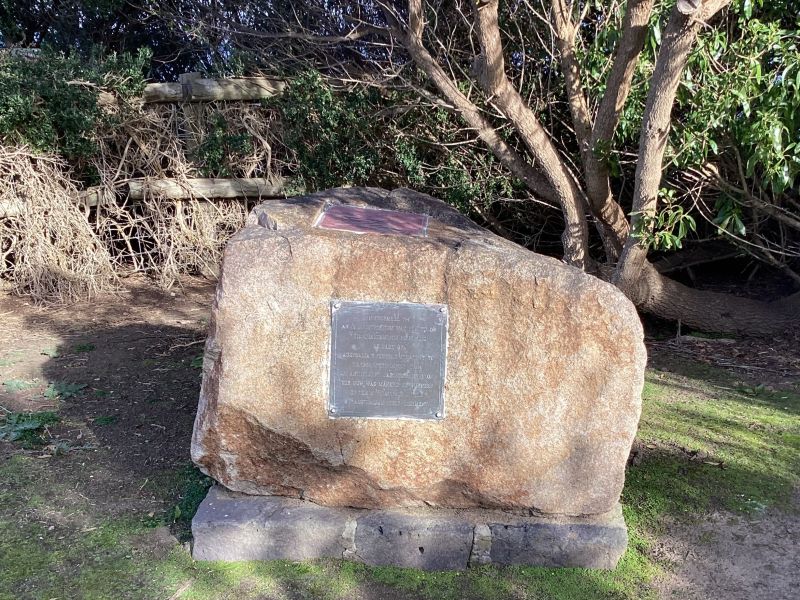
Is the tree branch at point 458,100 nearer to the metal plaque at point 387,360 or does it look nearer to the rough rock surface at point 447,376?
the rough rock surface at point 447,376

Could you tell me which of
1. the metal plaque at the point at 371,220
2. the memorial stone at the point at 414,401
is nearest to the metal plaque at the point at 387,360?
the memorial stone at the point at 414,401

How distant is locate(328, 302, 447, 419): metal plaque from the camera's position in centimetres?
268

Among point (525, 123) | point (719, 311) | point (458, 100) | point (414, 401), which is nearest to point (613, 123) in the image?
point (525, 123)

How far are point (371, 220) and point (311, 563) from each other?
4.88 feet

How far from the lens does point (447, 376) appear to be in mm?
2705

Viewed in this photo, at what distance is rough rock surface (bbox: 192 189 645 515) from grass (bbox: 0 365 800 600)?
1.00 ft

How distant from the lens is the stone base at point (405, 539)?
273 centimetres

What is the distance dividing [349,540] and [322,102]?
4.67 m

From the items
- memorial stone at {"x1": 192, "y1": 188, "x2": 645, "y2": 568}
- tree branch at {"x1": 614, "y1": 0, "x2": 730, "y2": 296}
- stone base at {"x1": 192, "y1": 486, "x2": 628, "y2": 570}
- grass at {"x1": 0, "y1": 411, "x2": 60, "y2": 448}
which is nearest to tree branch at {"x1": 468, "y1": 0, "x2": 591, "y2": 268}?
tree branch at {"x1": 614, "y1": 0, "x2": 730, "y2": 296}

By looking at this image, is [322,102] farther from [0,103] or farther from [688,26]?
[688,26]

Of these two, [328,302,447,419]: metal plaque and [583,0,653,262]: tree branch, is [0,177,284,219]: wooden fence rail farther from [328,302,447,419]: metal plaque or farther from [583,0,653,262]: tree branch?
[328,302,447,419]: metal plaque

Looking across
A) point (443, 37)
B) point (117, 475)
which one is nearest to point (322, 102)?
point (443, 37)

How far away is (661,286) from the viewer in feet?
18.0

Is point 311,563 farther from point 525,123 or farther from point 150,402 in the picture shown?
point 525,123
